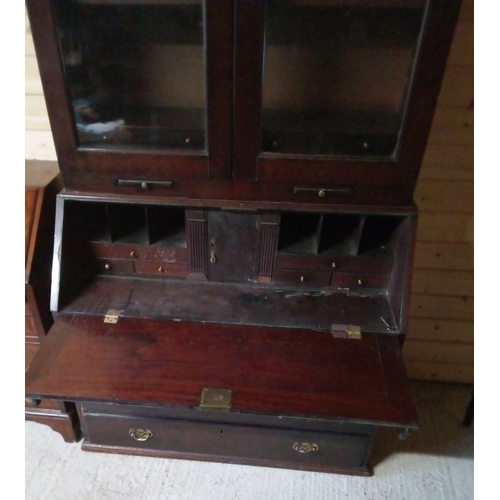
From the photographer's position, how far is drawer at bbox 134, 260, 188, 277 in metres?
1.38

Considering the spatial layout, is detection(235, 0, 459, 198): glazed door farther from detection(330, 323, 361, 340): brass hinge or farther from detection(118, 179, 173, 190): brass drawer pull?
detection(330, 323, 361, 340): brass hinge

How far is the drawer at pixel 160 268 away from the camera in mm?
1376

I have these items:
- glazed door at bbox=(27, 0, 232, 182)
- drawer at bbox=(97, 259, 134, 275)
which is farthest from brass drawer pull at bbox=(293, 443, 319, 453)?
glazed door at bbox=(27, 0, 232, 182)

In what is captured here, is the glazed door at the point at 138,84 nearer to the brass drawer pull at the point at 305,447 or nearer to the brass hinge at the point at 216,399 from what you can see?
the brass hinge at the point at 216,399

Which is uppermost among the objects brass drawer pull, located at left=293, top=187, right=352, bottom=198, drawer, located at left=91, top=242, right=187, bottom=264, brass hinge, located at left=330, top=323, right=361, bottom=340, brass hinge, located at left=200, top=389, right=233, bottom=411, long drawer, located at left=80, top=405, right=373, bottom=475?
brass drawer pull, located at left=293, top=187, right=352, bottom=198

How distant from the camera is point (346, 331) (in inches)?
49.4

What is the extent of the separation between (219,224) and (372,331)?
0.54 metres

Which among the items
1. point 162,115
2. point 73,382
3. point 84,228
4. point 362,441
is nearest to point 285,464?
point 362,441

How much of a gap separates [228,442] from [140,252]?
0.67 m

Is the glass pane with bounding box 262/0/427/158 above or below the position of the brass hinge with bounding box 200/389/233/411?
above

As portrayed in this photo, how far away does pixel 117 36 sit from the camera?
104 cm

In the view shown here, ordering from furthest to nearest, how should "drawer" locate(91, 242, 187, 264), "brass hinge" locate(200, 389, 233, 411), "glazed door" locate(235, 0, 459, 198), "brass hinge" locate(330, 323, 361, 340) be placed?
1. "drawer" locate(91, 242, 187, 264)
2. "brass hinge" locate(330, 323, 361, 340)
3. "brass hinge" locate(200, 389, 233, 411)
4. "glazed door" locate(235, 0, 459, 198)

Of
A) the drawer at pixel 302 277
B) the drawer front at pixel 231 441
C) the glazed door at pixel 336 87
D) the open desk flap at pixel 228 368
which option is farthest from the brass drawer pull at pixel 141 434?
the glazed door at pixel 336 87

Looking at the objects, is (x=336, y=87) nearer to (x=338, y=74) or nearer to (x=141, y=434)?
(x=338, y=74)
